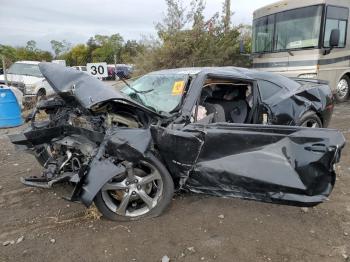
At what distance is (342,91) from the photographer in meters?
11.4

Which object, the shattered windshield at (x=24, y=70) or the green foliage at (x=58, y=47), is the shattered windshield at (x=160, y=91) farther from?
the green foliage at (x=58, y=47)

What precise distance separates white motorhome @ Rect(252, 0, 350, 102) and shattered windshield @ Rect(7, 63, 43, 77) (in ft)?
25.5

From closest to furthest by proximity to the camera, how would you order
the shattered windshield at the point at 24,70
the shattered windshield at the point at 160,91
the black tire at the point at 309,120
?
the shattered windshield at the point at 160,91 → the black tire at the point at 309,120 → the shattered windshield at the point at 24,70

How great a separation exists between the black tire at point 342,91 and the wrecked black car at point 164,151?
857cm

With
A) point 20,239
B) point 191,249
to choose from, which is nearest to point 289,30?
point 191,249

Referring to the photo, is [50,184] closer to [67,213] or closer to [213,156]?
[67,213]

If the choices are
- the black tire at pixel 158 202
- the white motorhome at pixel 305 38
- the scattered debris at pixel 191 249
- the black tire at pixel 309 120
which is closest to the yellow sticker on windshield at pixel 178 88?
the black tire at pixel 158 202

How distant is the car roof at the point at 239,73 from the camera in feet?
13.9

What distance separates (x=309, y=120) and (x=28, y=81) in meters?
9.99

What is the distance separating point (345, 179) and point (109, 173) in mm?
3166

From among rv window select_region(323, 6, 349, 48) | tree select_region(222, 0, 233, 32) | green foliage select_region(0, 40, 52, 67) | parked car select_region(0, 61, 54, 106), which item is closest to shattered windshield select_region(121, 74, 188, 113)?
rv window select_region(323, 6, 349, 48)

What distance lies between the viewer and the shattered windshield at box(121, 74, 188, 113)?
12.5ft

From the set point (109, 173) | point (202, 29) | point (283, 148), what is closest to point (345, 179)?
point (283, 148)

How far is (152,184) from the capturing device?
3.53 m
